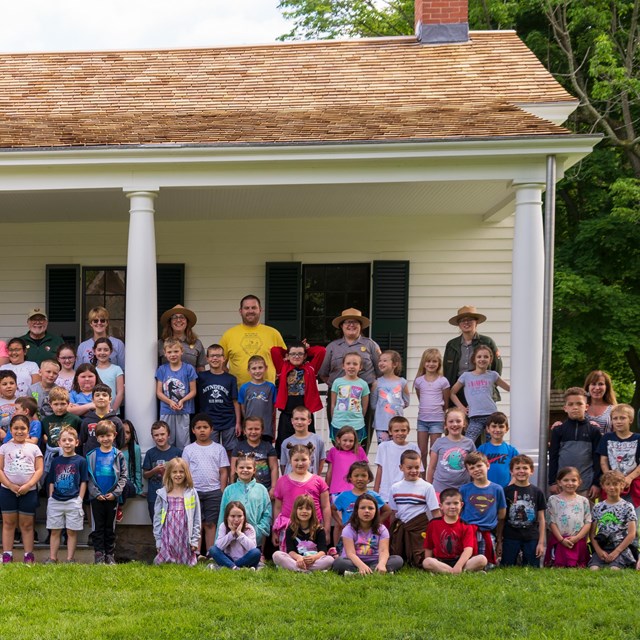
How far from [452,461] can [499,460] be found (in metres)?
0.42

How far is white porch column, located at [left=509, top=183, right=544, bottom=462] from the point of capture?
8586 mm

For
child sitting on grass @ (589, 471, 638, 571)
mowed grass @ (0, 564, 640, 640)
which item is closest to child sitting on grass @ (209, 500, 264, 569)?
mowed grass @ (0, 564, 640, 640)

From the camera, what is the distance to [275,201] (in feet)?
34.3

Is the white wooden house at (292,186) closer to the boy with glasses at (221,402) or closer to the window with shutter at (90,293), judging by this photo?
the window with shutter at (90,293)

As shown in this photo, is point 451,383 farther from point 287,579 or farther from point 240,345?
point 287,579

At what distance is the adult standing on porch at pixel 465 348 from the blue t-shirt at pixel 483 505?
1485 millimetres

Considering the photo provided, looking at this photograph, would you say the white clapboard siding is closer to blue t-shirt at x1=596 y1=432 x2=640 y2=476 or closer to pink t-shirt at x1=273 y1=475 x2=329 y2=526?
blue t-shirt at x1=596 y1=432 x2=640 y2=476

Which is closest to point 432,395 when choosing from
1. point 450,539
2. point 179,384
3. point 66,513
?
point 450,539

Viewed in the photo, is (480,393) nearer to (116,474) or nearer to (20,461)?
(116,474)

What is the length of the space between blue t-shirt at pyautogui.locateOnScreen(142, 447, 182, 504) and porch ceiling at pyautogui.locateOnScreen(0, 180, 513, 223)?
105 inches

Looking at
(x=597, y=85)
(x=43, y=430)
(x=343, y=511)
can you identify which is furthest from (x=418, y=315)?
(x=597, y=85)

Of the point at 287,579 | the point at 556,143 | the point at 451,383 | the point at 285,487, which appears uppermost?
the point at 556,143

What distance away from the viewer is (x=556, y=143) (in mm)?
8398

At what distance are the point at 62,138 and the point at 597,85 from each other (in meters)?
10.9
